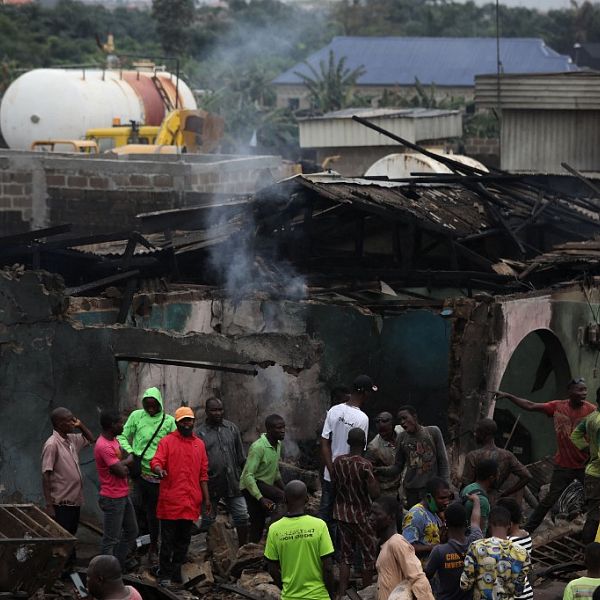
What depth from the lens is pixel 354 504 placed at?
33.0 ft

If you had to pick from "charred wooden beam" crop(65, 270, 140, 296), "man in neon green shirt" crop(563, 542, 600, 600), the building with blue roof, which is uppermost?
the building with blue roof

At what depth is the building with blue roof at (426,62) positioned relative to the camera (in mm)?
74125

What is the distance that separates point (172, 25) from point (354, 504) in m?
65.3

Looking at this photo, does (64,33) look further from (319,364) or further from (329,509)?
(329,509)

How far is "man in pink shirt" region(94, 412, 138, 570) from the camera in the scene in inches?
399

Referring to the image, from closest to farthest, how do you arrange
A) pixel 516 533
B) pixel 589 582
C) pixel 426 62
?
pixel 589 582, pixel 516 533, pixel 426 62

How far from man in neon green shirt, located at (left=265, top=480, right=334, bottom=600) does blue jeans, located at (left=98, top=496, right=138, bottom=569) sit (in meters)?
2.49

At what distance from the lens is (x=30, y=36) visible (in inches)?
2596

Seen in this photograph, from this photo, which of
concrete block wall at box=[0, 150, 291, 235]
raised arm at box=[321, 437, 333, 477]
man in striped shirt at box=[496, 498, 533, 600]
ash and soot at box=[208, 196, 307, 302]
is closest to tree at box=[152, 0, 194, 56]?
concrete block wall at box=[0, 150, 291, 235]

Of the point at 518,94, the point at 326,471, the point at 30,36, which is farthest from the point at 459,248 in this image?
the point at 30,36

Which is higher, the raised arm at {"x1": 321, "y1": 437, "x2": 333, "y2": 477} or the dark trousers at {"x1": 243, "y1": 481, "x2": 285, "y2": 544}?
the raised arm at {"x1": 321, "y1": 437, "x2": 333, "y2": 477}

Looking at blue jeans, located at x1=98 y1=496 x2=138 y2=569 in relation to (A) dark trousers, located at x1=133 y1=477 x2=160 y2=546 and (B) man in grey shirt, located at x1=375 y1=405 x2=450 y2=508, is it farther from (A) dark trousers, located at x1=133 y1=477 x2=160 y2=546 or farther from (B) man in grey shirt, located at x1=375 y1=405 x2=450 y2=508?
(B) man in grey shirt, located at x1=375 y1=405 x2=450 y2=508

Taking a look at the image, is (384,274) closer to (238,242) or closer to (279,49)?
(238,242)

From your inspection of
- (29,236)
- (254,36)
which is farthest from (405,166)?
(254,36)
